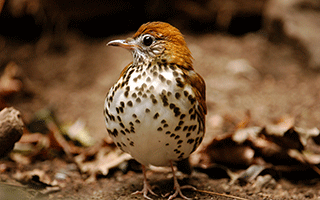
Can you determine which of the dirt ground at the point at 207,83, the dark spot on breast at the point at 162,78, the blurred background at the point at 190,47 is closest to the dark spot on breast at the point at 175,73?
the dark spot on breast at the point at 162,78

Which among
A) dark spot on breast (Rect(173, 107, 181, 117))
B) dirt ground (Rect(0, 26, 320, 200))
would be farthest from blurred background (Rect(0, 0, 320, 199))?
dark spot on breast (Rect(173, 107, 181, 117))

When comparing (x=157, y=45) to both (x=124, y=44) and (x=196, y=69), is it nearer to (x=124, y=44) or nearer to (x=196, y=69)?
(x=124, y=44)

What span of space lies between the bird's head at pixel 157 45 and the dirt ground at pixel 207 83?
51.4 inches

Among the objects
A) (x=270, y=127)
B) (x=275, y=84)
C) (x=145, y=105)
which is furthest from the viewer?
(x=275, y=84)

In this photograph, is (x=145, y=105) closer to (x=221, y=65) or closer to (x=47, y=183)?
(x=47, y=183)

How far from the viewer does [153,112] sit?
2.90 m

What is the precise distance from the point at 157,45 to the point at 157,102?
575 mm

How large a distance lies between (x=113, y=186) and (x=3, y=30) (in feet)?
19.0

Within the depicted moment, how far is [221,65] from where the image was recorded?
705 centimetres

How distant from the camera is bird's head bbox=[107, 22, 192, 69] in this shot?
3162 millimetres

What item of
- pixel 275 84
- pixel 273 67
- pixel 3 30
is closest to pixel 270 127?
pixel 275 84

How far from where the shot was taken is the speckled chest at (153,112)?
291 cm

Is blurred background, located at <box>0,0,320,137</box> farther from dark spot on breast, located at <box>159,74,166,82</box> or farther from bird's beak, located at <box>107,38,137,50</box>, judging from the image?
dark spot on breast, located at <box>159,74,166,82</box>

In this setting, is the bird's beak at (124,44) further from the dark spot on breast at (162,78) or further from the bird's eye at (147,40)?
the dark spot on breast at (162,78)
